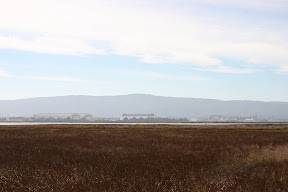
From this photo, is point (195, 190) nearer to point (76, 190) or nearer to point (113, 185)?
point (113, 185)

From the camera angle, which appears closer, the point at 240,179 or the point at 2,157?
the point at 240,179

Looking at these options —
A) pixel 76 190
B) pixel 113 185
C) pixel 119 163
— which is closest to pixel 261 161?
pixel 119 163

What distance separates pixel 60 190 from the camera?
24.5 feet

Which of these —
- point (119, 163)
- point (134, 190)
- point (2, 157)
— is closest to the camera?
point (134, 190)

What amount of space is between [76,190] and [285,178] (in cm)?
575

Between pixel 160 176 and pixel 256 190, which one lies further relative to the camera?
pixel 160 176

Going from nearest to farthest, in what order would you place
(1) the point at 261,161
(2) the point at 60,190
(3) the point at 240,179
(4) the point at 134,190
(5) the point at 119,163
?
1. (2) the point at 60,190
2. (4) the point at 134,190
3. (3) the point at 240,179
4. (5) the point at 119,163
5. (1) the point at 261,161

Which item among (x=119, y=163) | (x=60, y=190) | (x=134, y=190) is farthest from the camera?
(x=119, y=163)

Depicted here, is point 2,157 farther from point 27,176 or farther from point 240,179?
point 240,179

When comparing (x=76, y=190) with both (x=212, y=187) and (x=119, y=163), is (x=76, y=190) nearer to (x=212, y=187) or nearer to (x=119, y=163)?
(x=212, y=187)

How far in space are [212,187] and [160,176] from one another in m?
2.19

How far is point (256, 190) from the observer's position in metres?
7.85

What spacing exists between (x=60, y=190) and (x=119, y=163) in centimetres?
529

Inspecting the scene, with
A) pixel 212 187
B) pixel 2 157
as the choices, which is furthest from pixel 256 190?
pixel 2 157
